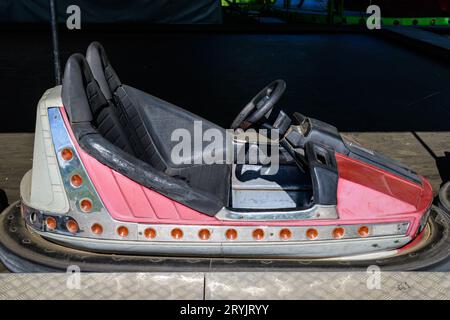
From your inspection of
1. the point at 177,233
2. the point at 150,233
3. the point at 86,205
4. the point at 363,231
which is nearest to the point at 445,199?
the point at 363,231

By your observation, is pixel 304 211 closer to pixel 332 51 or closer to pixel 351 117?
pixel 351 117

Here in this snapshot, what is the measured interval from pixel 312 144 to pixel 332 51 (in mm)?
7845

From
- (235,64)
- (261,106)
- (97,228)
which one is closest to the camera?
(97,228)

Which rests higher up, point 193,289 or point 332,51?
point 332,51

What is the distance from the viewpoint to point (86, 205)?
251cm

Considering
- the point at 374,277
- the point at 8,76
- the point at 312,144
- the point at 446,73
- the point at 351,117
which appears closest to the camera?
the point at 374,277

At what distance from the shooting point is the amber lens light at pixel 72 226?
2546 mm

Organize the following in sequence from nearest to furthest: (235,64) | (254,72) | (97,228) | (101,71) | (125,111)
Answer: (97,228), (101,71), (125,111), (254,72), (235,64)

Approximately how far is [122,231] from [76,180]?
0.97 feet

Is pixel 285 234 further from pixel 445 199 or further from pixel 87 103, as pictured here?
pixel 445 199

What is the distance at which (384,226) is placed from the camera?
2.54m

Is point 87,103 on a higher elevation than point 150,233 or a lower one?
higher
